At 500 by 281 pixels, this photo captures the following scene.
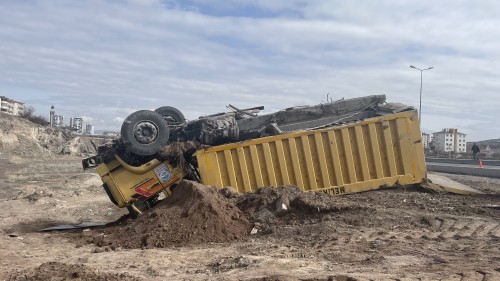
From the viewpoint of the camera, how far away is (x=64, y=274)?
5.96 metres

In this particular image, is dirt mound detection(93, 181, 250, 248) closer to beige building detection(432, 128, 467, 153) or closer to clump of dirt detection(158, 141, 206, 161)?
clump of dirt detection(158, 141, 206, 161)

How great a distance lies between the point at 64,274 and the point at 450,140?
85638 mm

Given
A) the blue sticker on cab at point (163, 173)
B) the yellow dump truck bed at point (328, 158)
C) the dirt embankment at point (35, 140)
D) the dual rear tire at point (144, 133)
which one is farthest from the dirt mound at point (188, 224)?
the dirt embankment at point (35, 140)

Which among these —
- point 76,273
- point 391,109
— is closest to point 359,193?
point 391,109

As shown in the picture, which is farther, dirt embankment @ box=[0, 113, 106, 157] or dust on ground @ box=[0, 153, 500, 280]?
dirt embankment @ box=[0, 113, 106, 157]

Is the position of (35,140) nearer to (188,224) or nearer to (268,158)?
(268,158)

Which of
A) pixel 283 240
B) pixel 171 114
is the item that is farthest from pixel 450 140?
pixel 283 240

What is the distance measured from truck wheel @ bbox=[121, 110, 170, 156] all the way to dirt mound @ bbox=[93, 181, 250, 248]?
4.48 feet

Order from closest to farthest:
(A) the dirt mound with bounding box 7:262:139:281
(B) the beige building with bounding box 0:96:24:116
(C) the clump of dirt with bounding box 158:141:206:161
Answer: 1. (A) the dirt mound with bounding box 7:262:139:281
2. (C) the clump of dirt with bounding box 158:141:206:161
3. (B) the beige building with bounding box 0:96:24:116

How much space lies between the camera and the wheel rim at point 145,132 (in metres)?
10.2

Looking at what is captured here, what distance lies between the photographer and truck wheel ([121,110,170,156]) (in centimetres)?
1013

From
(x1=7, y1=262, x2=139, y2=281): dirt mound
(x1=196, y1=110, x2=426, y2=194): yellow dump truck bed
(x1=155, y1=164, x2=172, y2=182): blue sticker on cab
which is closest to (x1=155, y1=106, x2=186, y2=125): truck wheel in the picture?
(x1=155, y1=164, x2=172, y2=182): blue sticker on cab

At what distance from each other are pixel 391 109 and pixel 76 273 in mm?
7035

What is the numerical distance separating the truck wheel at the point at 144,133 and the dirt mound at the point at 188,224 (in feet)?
4.48
